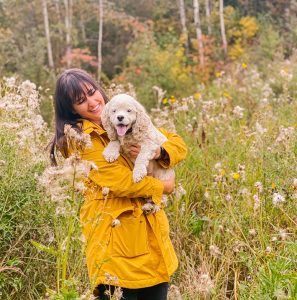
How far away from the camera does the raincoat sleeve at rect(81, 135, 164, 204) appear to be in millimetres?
2834

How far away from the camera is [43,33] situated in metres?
27.7

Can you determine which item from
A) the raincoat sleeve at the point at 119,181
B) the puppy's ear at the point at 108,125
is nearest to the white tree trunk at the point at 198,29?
the puppy's ear at the point at 108,125

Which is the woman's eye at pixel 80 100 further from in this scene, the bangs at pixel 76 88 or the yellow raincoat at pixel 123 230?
the yellow raincoat at pixel 123 230

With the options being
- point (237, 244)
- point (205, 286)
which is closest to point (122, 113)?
point (205, 286)

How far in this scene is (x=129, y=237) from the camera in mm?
2908

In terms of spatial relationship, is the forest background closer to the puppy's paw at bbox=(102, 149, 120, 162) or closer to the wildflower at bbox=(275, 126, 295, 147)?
the wildflower at bbox=(275, 126, 295, 147)

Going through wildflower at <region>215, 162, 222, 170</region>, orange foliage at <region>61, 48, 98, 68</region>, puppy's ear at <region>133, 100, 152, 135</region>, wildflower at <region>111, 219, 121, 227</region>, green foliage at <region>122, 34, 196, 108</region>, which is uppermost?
puppy's ear at <region>133, 100, 152, 135</region>

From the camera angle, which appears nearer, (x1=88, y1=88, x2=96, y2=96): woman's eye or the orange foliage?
(x1=88, y1=88, x2=96, y2=96): woman's eye

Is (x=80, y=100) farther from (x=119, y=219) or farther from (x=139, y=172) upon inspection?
(x=119, y=219)

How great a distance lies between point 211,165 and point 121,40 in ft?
76.1

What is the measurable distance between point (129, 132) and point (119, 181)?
399mm

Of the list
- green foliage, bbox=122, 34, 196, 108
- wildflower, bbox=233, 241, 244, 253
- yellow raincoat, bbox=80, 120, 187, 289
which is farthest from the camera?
green foliage, bbox=122, 34, 196, 108

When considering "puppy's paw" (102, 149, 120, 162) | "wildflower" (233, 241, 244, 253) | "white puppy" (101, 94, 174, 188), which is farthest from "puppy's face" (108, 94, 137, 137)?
"wildflower" (233, 241, 244, 253)

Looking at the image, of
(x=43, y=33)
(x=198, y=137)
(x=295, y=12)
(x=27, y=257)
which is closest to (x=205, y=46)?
(x=295, y=12)
